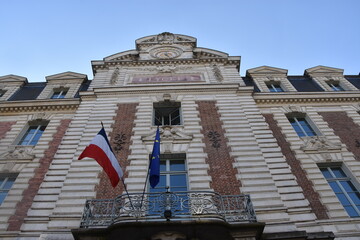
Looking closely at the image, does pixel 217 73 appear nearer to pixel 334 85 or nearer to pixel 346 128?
pixel 346 128

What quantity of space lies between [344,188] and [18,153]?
43.8ft

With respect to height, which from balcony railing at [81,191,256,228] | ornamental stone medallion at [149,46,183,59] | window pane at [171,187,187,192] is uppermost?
ornamental stone medallion at [149,46,183,59]

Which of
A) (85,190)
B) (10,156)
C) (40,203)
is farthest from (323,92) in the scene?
(10,156)

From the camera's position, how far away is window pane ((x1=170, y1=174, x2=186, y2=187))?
33.4ft

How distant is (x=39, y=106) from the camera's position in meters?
15.3

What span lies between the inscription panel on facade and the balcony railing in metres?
8.82

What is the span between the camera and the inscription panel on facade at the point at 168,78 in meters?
16.4

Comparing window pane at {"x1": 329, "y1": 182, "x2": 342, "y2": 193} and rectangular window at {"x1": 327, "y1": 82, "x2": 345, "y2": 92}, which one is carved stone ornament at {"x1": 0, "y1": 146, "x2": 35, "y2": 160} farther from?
rectangular window at {"x1": 327, "y1": 82, "x2": 345, "y2": 92}

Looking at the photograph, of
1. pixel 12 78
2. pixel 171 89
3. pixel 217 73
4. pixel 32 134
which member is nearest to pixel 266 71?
pixel 217 73

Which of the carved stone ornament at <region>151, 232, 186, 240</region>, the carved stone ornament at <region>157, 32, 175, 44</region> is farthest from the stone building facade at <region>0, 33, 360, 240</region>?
the carved stone ornament at <region>157, 32, 175, 44</region>

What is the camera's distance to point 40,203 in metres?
9.68

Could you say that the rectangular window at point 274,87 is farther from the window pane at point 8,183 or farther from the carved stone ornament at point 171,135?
the window pane at point 8,183

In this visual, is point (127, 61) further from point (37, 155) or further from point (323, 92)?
point (323, 92)

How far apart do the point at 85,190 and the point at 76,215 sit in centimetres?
107
